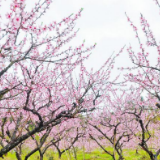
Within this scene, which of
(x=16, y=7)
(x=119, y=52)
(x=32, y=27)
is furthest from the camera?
(x=119, y=52)

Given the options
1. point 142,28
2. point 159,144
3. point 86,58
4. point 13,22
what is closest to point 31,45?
point 13,22

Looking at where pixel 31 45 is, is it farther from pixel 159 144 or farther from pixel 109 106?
pixel 159 144

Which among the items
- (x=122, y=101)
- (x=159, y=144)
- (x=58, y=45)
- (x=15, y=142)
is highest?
(x=58, y=45)

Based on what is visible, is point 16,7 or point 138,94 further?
point 138,94

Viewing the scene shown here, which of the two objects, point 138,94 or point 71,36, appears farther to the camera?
point 138,94

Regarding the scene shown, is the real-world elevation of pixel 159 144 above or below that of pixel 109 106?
below

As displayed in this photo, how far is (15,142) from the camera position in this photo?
Answer: 15.8 ft

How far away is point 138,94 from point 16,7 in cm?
1247

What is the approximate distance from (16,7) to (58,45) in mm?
1592

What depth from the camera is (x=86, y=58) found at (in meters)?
5.51

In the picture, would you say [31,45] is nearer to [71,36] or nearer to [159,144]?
[71,36]

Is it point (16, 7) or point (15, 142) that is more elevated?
point (16, 7)

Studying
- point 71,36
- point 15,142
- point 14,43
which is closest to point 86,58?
point 71,36

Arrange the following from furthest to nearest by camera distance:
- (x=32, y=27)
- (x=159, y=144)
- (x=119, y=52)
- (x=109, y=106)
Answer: (x=159, y=144), (x=109, y=106), (x=119, y=52), (x=32, y=27)
